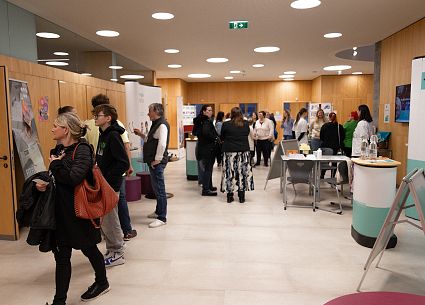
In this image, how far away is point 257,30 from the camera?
6.52 m

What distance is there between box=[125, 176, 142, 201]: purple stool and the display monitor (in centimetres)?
487

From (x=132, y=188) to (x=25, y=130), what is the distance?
6.78 feet

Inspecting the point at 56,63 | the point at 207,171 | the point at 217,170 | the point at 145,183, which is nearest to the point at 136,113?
the point at 145,183

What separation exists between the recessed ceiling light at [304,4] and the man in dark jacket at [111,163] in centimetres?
297

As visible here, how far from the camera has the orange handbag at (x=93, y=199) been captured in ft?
8.43

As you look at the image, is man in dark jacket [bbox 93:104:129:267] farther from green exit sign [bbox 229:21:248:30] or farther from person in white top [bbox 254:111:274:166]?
person in white top [bbox 254:111:274:166]

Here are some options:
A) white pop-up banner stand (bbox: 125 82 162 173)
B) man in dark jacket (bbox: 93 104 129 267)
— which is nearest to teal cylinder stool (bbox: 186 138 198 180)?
white pop-up banner stand (bbox: 125 82 162 173)

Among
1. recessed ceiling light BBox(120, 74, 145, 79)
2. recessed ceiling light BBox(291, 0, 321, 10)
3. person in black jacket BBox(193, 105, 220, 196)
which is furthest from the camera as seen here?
recessed ceiling light BBox(120, 74, 145, 79)

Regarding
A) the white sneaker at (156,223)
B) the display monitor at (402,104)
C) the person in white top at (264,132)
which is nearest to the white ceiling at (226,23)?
the display monitor at (402,104)

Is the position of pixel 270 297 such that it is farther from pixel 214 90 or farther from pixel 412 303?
pixel 214 90

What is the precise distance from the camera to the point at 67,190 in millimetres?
2598

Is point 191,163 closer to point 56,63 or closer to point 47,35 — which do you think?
point 56,63

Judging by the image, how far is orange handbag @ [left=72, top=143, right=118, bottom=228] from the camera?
257 cm

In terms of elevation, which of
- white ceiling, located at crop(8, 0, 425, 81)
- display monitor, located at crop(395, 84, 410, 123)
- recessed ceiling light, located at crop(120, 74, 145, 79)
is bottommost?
display monitor, located at crop(395, 84, 410, 123)
